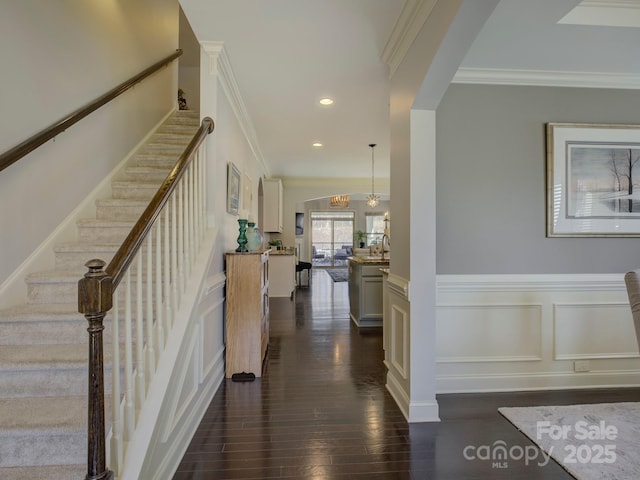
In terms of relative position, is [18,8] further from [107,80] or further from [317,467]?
[317,467]

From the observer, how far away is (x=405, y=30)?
2.11m

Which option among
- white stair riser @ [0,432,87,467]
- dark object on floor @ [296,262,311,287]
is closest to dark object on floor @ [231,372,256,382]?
white stair riser @ [0,432,87,467]

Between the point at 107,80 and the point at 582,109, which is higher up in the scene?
the point at 107,80

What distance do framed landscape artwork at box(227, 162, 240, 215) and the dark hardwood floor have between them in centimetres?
167

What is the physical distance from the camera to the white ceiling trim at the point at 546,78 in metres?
2.50

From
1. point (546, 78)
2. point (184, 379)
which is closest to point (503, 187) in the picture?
point (546, 78)

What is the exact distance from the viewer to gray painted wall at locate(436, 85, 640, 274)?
2523 mm

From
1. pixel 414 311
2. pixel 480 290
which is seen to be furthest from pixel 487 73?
pixel 414 311

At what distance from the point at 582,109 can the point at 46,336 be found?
4283 millimetres

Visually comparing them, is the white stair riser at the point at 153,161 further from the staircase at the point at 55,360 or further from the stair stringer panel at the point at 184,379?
the stair stringer panel at the point at 184,379

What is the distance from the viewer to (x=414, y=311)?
2.17m

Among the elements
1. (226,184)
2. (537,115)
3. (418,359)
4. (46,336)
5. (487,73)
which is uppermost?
(487,73)

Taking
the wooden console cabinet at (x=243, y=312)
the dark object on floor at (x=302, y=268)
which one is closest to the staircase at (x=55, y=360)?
the wooden console cabinet at (x=243, y=312)

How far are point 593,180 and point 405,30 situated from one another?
2018 millimetres
